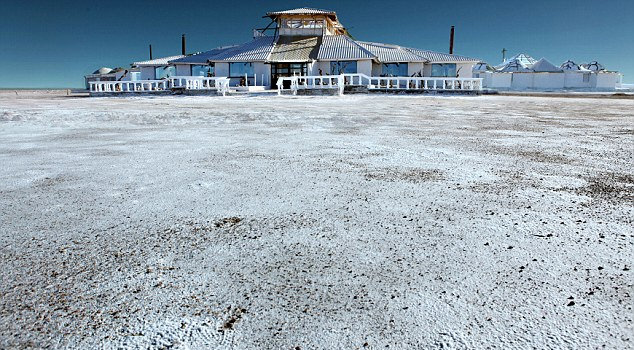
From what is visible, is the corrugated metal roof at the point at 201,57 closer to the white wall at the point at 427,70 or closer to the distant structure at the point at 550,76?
the white wall at the point at 427,70

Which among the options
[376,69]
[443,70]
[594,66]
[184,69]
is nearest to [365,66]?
[376,69]

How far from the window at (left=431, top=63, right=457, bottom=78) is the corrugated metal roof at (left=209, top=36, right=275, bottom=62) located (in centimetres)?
1350

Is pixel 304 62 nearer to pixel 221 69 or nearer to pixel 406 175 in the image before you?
pixel 221 69

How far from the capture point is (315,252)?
8.09ft

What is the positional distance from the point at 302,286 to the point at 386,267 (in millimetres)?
450

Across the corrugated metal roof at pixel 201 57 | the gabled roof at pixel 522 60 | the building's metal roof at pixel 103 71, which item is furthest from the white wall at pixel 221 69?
the gabled roof at pixel 522 60

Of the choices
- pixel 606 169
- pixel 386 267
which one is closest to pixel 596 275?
pixel 386 267

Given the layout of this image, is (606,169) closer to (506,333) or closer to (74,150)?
(506,333)

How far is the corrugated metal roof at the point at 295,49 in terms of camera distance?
3700cm

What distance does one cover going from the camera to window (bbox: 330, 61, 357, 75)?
3666cm

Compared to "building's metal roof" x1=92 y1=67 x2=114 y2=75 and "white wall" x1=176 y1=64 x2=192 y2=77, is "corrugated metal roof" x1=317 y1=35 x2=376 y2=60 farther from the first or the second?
"building's metal roof" x1=92 y1=67 x2=114 y2=75

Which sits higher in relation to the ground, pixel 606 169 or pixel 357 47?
pixel 357 47

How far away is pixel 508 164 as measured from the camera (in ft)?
15.9

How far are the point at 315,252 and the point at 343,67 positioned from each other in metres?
35.7
